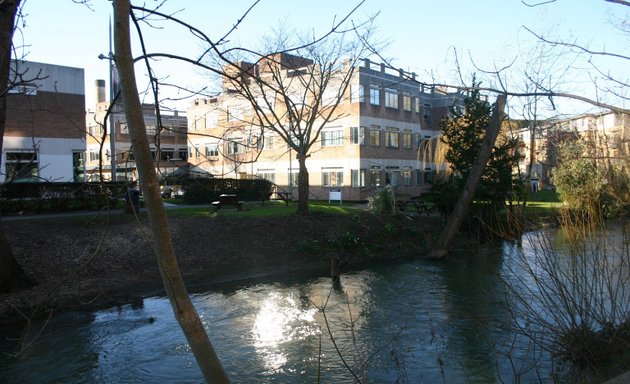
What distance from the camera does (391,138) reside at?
5078cm

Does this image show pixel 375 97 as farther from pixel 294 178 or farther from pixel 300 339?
pixel 300 339

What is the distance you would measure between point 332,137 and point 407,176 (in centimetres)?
1043

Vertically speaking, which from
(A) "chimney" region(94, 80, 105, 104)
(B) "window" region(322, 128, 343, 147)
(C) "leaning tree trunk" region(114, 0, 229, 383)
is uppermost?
(A) "chimney" region(94, 80, 105, 104)

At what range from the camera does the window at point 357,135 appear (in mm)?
46047

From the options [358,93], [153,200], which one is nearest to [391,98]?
[358,93]

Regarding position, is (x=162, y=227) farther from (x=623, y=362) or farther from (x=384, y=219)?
(x=384, y=219)

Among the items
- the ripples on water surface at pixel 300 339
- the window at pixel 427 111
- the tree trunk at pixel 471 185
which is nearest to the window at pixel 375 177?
the window at pixel 427 111

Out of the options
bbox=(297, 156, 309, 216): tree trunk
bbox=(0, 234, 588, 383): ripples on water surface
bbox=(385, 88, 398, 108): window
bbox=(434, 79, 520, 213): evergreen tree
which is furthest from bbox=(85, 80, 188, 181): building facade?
bbox=(385, 88, 398, 108): window

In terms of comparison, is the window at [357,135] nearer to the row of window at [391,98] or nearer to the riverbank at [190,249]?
the row of window at [391,98]

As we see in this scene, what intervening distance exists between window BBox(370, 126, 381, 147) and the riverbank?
21.3 metres

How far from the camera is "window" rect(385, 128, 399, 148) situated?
50019 mm

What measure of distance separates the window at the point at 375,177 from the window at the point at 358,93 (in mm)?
6241

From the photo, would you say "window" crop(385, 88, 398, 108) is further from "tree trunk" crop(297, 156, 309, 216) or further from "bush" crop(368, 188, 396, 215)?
"tree trunk" crop(297, 156, 309, 216)

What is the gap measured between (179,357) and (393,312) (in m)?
5.22
